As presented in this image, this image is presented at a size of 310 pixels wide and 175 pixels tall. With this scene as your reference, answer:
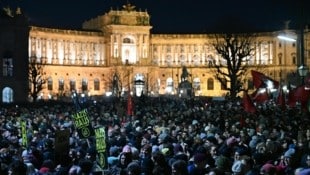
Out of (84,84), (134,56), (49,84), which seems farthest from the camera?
(134,56)

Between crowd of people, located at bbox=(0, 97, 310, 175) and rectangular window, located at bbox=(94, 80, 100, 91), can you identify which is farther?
rectangular window, located at bbox=(94, 80, 100, 91)

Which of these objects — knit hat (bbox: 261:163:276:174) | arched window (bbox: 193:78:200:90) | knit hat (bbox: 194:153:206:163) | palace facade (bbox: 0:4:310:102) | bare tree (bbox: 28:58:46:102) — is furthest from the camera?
arched window (bbox: 193:78:200:90)

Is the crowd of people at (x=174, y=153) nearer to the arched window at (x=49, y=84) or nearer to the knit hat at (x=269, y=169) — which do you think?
the knit hat at (x=269, y=169)

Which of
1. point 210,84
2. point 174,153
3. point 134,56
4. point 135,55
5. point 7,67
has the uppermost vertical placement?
point 135,55

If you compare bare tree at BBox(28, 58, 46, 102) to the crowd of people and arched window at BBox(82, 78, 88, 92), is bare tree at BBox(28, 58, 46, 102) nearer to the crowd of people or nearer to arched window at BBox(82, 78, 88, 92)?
arched window at BBox(82, 78, 88, 92)

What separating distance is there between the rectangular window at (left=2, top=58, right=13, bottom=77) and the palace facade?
60.9 m

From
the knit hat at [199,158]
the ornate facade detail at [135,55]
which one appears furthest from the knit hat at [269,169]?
the ornate facade detail at [135,55]

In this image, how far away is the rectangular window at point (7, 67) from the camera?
84.4m

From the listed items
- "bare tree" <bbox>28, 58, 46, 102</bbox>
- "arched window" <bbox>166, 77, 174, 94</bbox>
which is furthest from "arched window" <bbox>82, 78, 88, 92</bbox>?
"bare tree" <bbox>28, 58, 46, 102</bbox>

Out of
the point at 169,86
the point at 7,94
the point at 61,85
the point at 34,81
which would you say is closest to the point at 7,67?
the point at 7,94

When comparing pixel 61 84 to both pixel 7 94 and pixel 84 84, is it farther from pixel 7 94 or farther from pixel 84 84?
pixel 7 94

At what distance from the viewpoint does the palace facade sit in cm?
15038

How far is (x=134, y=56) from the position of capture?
159375 mm

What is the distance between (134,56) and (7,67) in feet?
249
